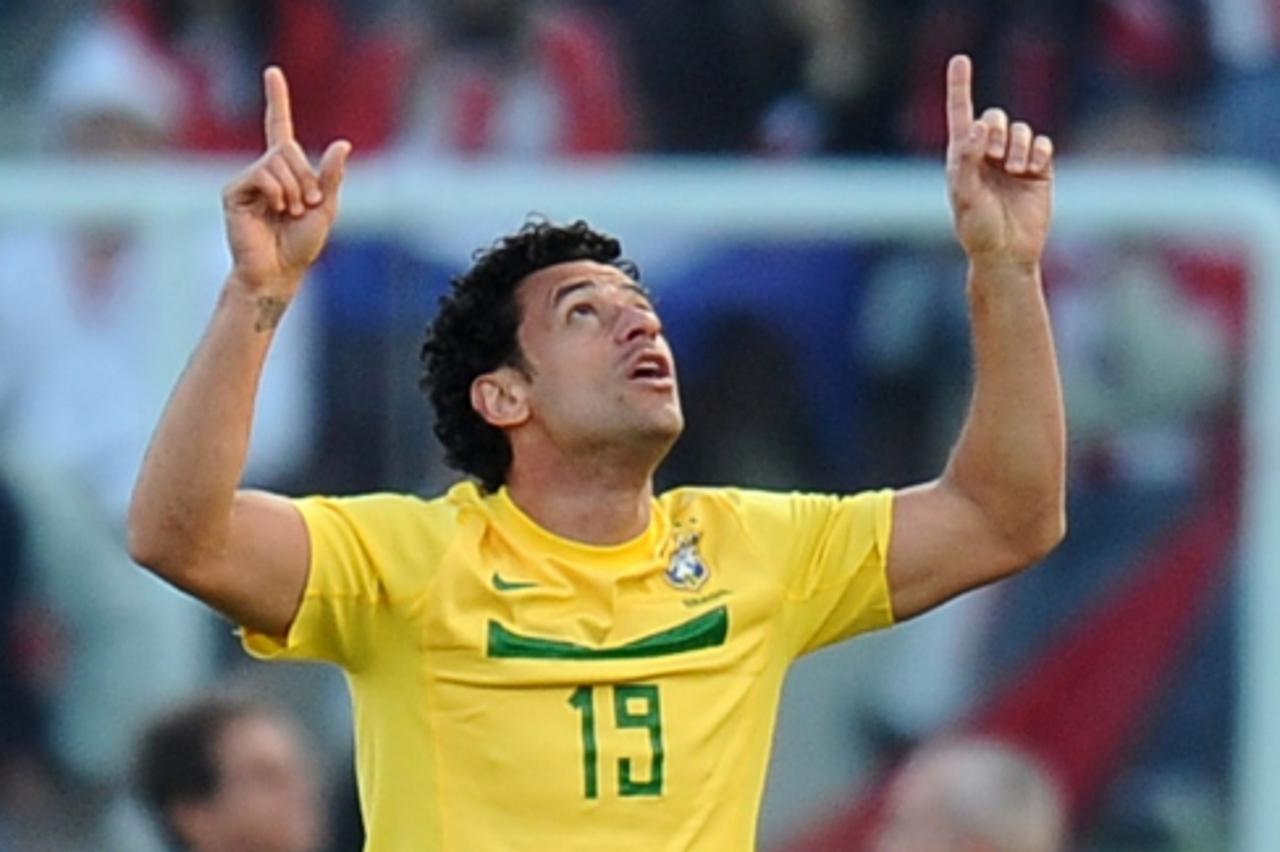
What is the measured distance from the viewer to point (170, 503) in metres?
4.59

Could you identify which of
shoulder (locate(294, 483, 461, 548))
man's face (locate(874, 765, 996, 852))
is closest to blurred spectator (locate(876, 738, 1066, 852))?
man's face (locate(874, 765, 996, 852))

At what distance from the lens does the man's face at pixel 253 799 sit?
6.25m

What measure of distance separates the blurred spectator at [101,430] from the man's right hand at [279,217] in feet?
9.66

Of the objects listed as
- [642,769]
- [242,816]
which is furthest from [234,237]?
[242,816]

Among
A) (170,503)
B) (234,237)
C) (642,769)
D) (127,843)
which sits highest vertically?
(234,237)

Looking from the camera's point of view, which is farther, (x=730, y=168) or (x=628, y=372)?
(x=730, y=168)

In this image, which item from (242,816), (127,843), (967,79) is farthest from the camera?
(127,843)

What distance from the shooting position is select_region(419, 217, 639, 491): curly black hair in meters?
5.18

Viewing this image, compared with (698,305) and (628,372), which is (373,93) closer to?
(698,305)

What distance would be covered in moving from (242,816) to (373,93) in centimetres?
292

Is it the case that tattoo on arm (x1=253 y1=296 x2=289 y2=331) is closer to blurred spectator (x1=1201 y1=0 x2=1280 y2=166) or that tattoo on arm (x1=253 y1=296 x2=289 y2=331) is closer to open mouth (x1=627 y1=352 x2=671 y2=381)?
open mouth (x1=627 y1=352 x2=671 y2=381)

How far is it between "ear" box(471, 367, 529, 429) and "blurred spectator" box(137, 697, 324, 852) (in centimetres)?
138

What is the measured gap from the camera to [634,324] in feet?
16.5

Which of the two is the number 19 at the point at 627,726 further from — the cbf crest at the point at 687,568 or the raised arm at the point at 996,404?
the raised arm at the point at 996,404
